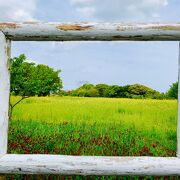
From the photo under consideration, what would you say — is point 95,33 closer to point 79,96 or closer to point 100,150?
point 100,150

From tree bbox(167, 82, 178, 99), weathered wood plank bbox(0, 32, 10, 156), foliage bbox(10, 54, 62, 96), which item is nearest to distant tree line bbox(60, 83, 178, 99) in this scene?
tree bbox(167, 82, 178, 99)

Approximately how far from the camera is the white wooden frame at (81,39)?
3.56 metres

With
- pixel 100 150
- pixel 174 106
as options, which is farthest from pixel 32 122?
pixel 174 106

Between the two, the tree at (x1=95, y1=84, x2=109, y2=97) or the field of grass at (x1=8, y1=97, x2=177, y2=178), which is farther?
the tree at (x1=95, y1=84, x2=109, y2=97)

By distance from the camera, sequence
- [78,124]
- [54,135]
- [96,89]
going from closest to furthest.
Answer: [54,135] < [78,124] < [96,89]

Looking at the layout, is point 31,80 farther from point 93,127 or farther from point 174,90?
point 174,90

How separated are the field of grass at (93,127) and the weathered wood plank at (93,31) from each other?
2.13m

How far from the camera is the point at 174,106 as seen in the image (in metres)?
8.43

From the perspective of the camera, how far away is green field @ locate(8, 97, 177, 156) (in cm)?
582

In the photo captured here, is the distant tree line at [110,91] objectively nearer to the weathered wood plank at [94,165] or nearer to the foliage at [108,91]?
the foliage at [108,91]

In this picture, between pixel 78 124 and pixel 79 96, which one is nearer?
pixel 78 124

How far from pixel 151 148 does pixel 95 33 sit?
288cm

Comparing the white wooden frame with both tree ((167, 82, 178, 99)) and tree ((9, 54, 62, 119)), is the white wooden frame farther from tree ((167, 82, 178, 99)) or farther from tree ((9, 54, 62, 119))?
tree ((167, 82, 178, 99))

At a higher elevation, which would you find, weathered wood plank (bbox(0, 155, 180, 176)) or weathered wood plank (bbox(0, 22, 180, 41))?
weathered wood plank (bbox(0, 22, 180, 41))
